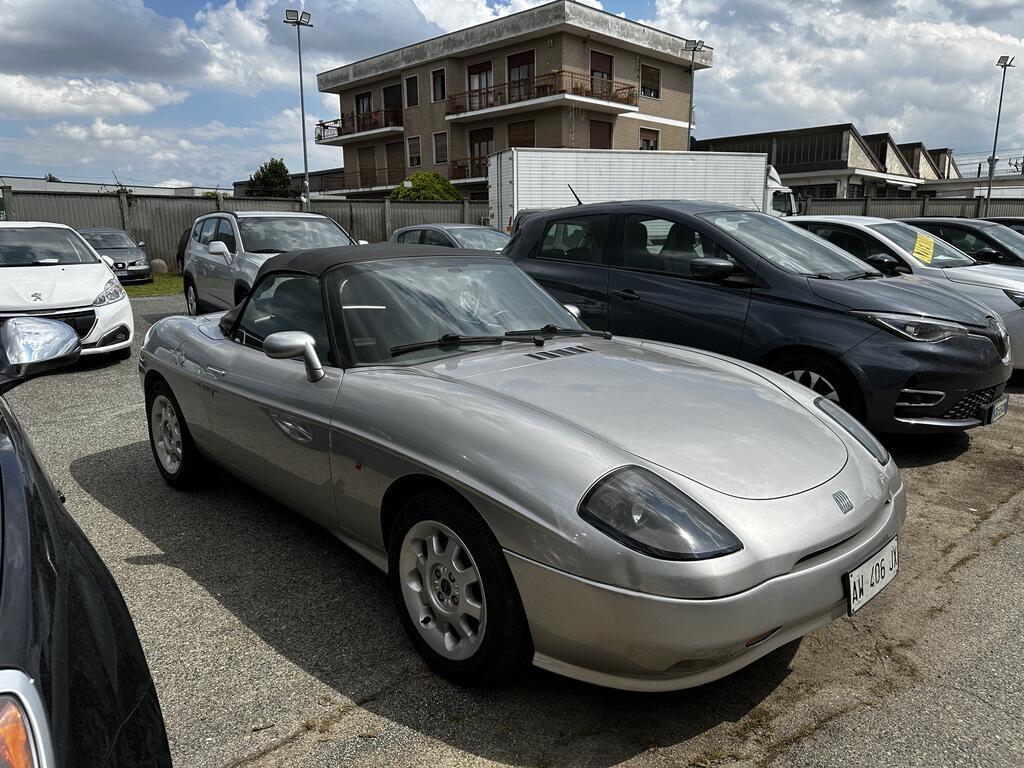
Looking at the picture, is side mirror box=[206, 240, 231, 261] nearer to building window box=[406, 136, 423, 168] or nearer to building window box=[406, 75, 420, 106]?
building window box=[406, 136, 423, 168]

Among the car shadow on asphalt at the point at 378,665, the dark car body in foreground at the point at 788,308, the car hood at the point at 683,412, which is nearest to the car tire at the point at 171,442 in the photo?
the car shadow on asphalt at the point at 378,665

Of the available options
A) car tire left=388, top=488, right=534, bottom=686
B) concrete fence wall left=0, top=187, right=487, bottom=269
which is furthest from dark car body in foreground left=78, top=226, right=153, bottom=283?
car tire left=388, top=488, right=534, bottom=686

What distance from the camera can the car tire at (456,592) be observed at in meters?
2.30

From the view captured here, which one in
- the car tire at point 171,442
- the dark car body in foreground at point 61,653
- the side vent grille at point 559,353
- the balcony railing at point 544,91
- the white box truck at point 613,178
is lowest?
the car tire at point 171,442

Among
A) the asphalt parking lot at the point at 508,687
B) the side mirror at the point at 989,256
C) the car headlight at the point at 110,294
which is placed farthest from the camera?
the side mirror at the point at 989,256

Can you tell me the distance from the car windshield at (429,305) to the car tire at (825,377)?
1897mm

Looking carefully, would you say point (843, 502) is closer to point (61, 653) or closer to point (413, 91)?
point (61, 653)

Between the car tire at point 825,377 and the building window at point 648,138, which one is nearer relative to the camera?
the car tire at point 825,377

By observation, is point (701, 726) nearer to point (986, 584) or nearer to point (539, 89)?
point (986, 584)

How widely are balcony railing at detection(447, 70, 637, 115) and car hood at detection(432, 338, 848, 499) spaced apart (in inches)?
1348

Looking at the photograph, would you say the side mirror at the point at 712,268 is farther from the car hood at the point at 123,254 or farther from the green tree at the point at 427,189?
the green tree at the point at 427,189

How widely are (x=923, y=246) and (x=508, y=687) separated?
735 centimetres

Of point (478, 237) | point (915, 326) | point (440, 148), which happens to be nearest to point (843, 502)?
point (915, 326)

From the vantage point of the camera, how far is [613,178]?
59.8ft
